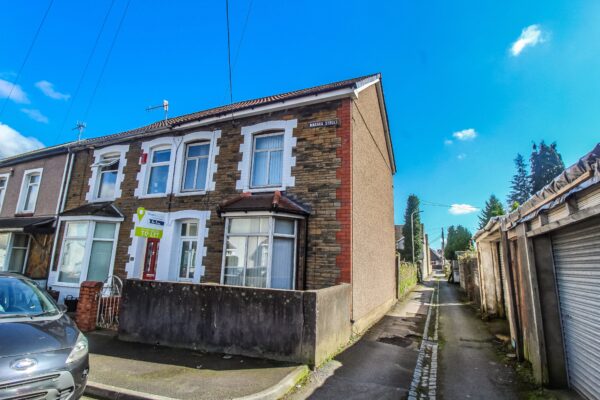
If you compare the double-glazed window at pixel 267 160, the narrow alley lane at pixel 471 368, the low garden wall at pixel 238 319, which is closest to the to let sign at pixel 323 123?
the double-glazed window at pixel 267 160

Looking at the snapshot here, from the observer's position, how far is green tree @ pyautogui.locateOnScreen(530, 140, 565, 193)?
39.5m

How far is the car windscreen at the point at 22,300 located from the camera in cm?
448

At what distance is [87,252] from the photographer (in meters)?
11.2

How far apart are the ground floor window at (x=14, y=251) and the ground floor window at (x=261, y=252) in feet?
35.4

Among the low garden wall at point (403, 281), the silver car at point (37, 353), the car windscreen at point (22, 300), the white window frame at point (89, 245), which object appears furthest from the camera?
the low garden wall at point (403, 281)

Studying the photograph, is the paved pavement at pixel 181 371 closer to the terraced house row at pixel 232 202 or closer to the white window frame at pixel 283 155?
the terraced house row at pixel 232 202

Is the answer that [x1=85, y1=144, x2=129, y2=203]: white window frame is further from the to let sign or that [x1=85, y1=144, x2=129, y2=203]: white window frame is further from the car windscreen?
the to let sign

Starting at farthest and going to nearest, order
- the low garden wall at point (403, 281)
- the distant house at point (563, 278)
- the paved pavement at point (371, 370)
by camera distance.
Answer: the low garden wall at point (403, 281), the paved pavement at point (371, 370), the distant house at point (563, 278)

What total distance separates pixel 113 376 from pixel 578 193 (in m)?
7.18

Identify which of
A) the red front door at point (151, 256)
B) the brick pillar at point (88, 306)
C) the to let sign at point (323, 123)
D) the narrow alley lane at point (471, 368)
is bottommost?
the narrow alley lane at point (471, 368)

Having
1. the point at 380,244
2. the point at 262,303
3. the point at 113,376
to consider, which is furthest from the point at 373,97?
the point at 113,376

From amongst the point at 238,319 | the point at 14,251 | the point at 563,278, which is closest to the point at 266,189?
the point at 238,319

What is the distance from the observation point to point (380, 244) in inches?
501

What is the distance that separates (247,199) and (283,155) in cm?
171
